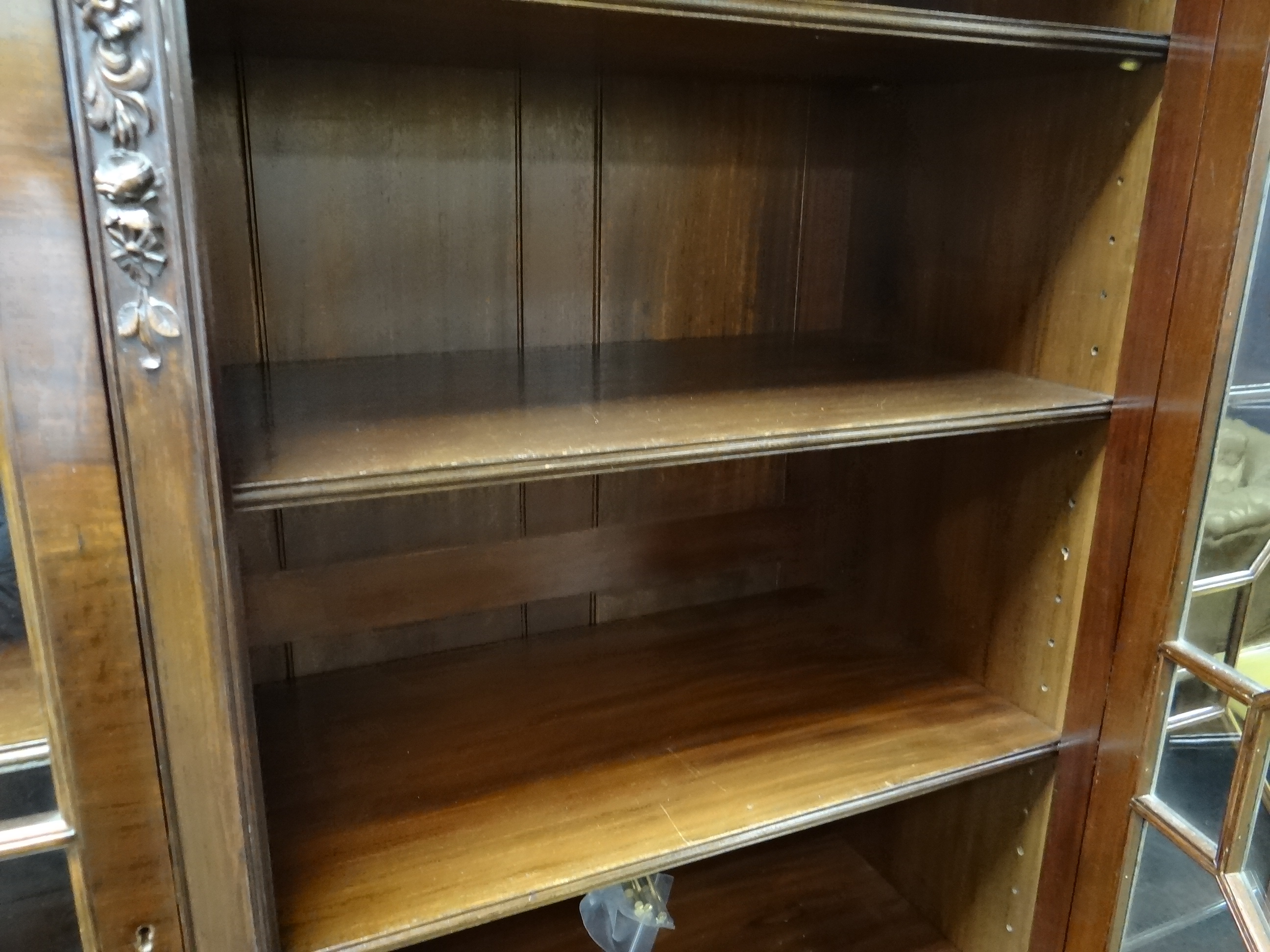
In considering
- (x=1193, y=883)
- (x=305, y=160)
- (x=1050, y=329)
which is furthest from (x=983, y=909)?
(x=305, y=160)

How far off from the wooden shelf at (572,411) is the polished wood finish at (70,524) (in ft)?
0.35

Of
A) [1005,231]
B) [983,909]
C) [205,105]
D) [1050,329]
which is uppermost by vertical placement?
[205,105]

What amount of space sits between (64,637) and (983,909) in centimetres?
115

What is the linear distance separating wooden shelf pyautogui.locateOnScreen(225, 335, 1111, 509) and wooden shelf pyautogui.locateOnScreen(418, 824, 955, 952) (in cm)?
79

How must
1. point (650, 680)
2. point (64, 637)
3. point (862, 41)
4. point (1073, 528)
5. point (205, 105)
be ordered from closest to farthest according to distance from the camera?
point (64, 637) < point (862, 41) < point (205, 105) < point (1073, 528) < point (650, 680)

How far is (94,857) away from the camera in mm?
680

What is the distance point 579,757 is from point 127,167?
752 mm

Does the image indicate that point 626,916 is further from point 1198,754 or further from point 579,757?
point 1198,754

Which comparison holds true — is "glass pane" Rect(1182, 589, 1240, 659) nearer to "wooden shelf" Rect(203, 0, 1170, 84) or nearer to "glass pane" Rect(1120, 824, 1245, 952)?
"glass pane" Rect(1120, 824, 1245, 952)

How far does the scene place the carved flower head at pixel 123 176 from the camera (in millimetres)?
557

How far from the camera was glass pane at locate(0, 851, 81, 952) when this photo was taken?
684 millimetres

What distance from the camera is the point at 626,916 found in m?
1.24

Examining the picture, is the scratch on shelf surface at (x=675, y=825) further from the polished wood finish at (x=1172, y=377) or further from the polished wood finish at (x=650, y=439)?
the polished wood finish at (x=1172, y=377)

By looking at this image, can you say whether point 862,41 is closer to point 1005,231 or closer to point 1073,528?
point 1005,231
